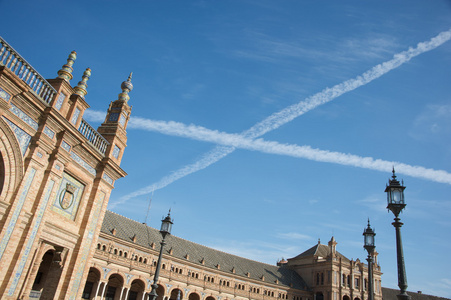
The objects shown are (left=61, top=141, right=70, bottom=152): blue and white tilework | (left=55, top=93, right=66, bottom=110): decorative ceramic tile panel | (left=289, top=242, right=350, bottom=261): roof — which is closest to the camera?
(left=55, top=93, right=66, bottom=110): decorative ceramic tile panel

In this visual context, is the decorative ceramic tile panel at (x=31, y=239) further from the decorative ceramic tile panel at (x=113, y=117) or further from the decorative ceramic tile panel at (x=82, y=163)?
the decorative ceramic tile panel at (x=113, y=117)

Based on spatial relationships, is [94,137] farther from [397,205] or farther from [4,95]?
[397,205]

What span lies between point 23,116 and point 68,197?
420 cm

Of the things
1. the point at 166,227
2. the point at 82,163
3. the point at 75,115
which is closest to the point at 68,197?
the point at 82,163

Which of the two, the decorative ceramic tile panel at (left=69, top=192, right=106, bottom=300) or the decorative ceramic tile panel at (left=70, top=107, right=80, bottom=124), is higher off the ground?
the decorative ceramic tile panel at (left=70, top=107, right=80, bottom=124)

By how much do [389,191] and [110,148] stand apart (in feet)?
43.2

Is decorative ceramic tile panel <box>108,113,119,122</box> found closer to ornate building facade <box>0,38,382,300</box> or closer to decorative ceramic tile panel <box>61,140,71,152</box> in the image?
ornate building facade <box>0,38,382,300</box>

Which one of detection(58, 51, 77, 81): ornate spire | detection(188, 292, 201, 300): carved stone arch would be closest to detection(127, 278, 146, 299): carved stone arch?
detection(188, 292, 201, 300): carved stone arch

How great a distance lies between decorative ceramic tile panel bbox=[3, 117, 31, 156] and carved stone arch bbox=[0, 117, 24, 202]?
13 centimetres

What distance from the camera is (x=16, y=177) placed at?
40.6 feet

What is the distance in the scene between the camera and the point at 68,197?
15148mm

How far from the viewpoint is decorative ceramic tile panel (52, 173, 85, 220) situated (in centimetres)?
1461

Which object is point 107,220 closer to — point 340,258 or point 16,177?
point 16,177

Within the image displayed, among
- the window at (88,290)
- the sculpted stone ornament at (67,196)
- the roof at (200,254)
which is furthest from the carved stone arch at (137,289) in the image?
the sculpted stone ornament at (67,196)
